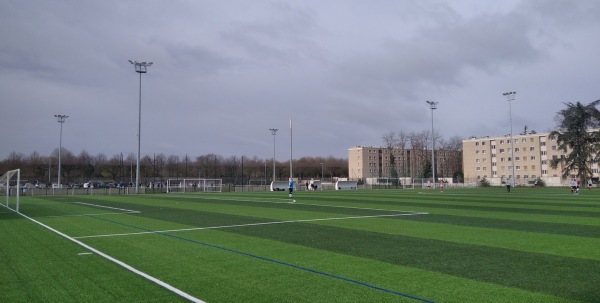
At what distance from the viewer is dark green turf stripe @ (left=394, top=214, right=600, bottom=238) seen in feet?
46.0

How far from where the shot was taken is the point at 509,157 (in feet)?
376

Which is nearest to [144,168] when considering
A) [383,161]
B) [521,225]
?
[383,161]

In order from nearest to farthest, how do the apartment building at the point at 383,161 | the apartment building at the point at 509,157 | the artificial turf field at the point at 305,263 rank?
the artificial turf field at the point at 305,263 < the apartment building at the point at 509,157 < the apartment building at the point at 383,161

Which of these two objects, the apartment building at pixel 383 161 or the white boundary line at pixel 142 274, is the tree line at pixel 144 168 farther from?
the white boundary line at pixel 142 274

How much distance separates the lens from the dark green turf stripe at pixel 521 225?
46.0 ft

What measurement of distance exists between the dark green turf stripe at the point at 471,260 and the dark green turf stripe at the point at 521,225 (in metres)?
4.41

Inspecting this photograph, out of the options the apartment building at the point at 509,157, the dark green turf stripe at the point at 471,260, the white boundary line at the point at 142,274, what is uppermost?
the apartment building at the point at 509,157

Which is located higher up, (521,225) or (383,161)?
(383,161)

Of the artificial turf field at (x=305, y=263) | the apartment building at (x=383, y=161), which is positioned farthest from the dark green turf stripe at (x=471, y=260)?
the apartment building at (x=383, y=161)

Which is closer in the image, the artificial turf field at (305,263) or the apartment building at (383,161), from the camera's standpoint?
the artificial turf field at (305,263)

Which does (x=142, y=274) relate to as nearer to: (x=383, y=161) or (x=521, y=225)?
(x=521, y=225)

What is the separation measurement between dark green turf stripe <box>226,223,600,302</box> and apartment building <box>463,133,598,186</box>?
93.2 metres

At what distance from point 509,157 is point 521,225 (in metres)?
108

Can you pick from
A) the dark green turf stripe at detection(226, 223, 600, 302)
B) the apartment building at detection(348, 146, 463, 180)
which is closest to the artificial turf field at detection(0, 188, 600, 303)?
the dark green turf stripe at detection(226, 223, 600, 302)
